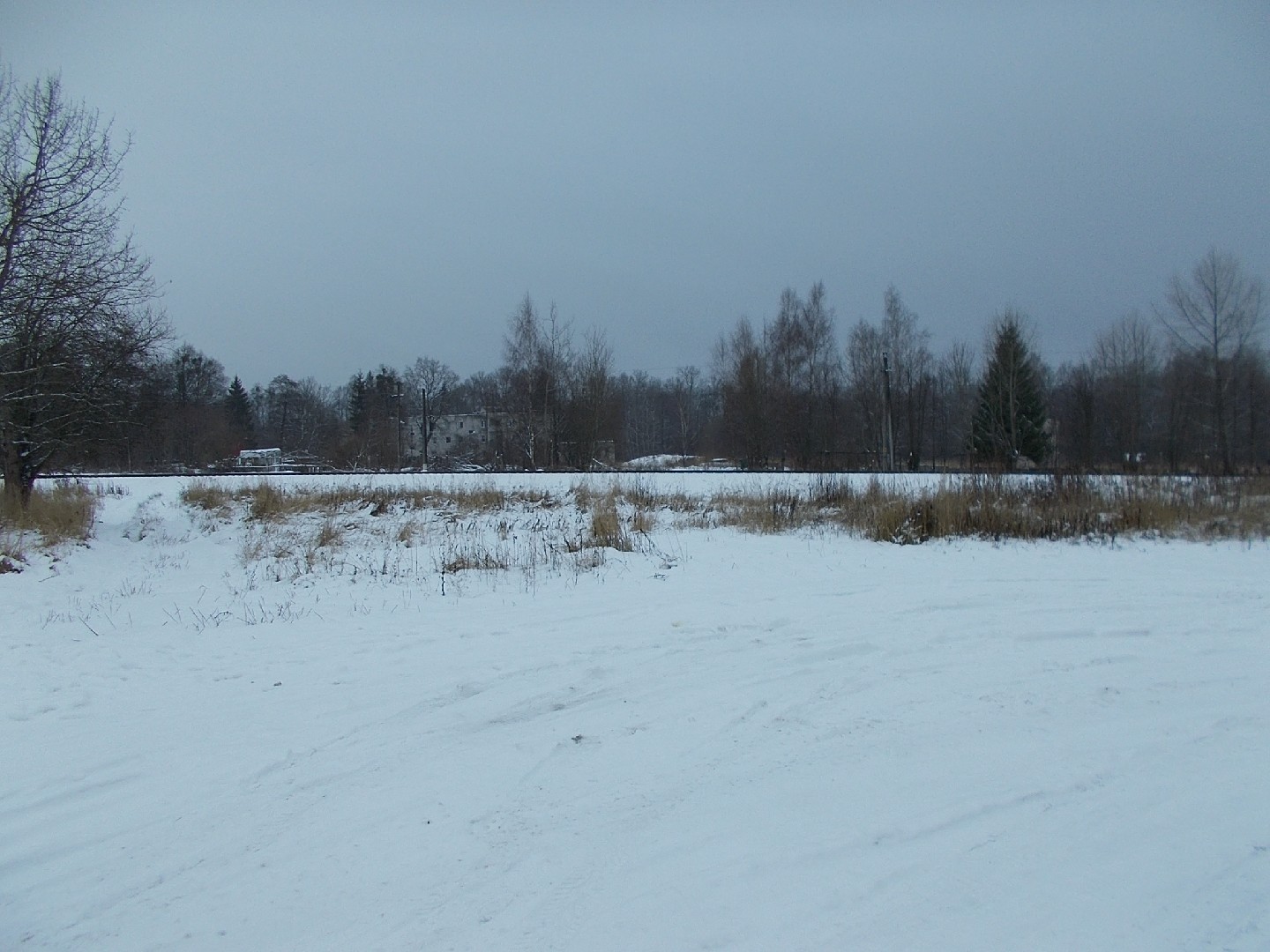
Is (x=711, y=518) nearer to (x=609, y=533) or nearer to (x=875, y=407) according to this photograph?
(x=609, y=533)

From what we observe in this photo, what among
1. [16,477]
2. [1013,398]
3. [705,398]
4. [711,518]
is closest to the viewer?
[16,477]

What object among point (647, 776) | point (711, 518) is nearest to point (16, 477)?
point (711, 518)

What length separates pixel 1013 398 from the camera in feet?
123

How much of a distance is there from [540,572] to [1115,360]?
4891 centimetres

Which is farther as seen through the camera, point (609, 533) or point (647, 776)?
point (609, 533)

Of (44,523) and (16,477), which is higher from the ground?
(16,477)

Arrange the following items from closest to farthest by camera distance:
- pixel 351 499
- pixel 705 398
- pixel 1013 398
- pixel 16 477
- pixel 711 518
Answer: pixel 16 477, pixel 711 518, pixel 351 499, pixel 1013 398, pixel 705 398

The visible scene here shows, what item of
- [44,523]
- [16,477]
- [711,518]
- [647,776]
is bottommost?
[647,776]

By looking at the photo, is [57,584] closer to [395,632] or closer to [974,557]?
[395,632]

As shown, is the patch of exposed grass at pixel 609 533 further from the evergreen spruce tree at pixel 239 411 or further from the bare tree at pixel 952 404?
the evergreen spruce tree at pixel 239 411

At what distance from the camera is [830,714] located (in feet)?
14.9

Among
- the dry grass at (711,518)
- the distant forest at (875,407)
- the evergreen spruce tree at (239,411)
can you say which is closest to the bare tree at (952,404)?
the distant forest at (875,407)

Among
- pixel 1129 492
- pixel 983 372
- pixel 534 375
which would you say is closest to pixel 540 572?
pixel 1129 492

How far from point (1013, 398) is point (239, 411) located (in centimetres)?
7950
